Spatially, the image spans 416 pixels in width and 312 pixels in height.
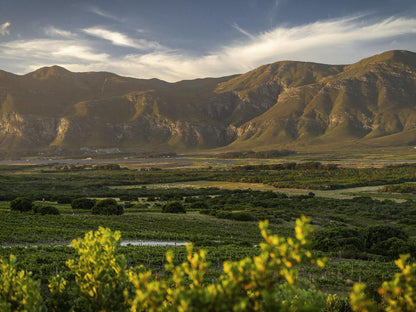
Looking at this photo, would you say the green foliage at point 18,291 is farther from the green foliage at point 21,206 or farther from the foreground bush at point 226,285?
the green foliage at point 21,206

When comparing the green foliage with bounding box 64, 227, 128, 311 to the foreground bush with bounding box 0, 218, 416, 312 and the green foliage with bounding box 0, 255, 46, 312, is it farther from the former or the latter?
the green foliage with bounding box 0, 255, 46, 312

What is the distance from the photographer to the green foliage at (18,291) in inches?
271

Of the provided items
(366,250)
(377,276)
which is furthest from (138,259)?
(366,250)

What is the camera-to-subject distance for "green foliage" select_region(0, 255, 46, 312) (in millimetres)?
6875

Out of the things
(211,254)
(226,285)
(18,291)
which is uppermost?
(226,285)

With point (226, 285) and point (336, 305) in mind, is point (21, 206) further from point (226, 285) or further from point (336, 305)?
point (226, 285)

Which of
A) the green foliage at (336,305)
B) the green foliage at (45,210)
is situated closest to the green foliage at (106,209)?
the green foliage at (45,210)

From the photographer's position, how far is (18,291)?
725 centimetres

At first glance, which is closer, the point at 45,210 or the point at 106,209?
the point at 45,210

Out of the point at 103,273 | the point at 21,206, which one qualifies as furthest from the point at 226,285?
the point at 21,206

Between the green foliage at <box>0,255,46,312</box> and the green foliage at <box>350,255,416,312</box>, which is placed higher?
the green foliage at <box>350,255,416,312</box>

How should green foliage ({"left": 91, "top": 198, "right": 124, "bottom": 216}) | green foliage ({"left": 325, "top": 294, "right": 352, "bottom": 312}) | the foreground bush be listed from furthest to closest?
green foliage ({"left": 91, "top": 198, "right": 124, "bottom": 216}) < green foliage ({"left": 325, "top": 294, "right": 352, "bottom": 312}) < the foreground bush

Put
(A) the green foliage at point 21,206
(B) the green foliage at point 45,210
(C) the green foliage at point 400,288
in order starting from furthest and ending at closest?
(A) the green foliage at point 21,206 → (B) the green foliage at point 45,210 → (C) the green foliage at point 400,288

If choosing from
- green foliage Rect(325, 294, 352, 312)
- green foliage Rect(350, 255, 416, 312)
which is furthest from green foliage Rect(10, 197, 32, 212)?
green foliage Rect(350, 255, 416, 312)
